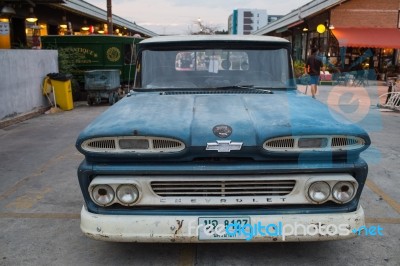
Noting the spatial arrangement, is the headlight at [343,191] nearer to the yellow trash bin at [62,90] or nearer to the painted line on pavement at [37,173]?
the painted line on pavement at [37,173]

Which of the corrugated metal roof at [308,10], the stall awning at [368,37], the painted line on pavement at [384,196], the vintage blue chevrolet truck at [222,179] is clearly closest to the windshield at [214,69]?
the vintage blue chevrolet truck at [222,179]

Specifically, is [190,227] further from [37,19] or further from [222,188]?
[37,19]

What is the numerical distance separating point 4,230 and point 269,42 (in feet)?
10.9

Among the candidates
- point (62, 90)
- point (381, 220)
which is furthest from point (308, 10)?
point (381, 220)

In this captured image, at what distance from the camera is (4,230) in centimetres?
434

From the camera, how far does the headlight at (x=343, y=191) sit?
10.6ft

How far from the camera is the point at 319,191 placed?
10.7 feet

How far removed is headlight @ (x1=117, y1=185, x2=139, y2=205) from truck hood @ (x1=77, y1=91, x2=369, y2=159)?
41cm

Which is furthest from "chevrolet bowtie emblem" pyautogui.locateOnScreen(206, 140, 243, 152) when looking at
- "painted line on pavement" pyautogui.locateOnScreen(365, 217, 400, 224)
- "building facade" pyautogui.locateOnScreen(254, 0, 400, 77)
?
"building facade" pyautogui.locateOnScreen(254, 0, 400, 77)

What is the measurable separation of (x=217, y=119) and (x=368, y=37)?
74.4 ft

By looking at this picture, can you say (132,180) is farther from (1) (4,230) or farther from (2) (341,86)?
(2) (341,86)

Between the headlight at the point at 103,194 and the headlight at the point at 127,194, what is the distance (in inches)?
2.4

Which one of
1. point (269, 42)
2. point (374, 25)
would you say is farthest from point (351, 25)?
point (269, 42)

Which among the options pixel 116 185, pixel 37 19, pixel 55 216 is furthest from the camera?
pixel 37 19
